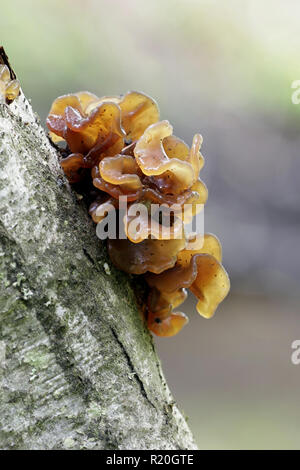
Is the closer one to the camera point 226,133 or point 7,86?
point 7,86

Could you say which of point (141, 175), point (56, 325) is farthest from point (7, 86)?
point (56, 325)

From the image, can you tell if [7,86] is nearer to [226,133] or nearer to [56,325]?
[56,325]

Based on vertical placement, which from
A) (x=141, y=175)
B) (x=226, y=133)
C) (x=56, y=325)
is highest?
(x=226, y=133)

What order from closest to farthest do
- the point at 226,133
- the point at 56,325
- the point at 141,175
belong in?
the point at 56,325 → the point at 141,175 → the point at 226,133

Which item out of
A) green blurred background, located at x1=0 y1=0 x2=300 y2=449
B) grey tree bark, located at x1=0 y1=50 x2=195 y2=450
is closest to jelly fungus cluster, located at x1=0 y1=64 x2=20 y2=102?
grey tree bark, located at x1=0 y1=50 x2=195 y2=450

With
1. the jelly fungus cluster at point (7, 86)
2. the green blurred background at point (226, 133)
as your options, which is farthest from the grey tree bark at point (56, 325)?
the green blurred background at point (226, 133)

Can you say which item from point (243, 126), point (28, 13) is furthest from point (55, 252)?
point (243, 126)

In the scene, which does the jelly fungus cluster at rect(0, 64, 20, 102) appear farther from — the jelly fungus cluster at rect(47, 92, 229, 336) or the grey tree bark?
the jelly fungus cluster at rect(47, 92, 229, 336)
